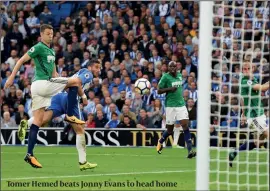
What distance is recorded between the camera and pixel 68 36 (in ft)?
89.2

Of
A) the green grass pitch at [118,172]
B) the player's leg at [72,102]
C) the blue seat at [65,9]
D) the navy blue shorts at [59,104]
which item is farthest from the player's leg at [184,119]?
the blue seat at [65,9]

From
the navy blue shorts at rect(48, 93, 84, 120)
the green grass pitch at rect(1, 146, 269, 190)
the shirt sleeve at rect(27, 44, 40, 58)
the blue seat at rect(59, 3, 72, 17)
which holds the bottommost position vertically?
the green grass pitch at rect(1, 146, 269, 190)

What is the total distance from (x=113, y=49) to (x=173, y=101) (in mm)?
7009

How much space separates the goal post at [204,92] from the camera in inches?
383

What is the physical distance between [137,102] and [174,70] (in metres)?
5.26

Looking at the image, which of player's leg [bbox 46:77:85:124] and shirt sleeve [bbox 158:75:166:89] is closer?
player's leg [bbox 46:77:85:124]

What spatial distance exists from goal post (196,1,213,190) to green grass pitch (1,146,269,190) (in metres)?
1.47

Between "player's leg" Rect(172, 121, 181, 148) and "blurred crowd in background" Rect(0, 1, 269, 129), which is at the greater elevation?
"blurred crowd in background" Rect(0, 1, 269, 129)

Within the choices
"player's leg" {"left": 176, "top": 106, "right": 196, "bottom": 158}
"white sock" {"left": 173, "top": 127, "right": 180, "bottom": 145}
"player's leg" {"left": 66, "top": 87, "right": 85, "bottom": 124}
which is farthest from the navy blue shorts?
"white sock" {"left": 173, "top": 127, "right": 180, "bottom": 145}

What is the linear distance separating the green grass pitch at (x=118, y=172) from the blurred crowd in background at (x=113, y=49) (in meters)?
3.18

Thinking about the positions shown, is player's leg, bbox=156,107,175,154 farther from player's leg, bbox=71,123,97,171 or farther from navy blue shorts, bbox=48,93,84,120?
player's leg, bbox=71,123,97,171

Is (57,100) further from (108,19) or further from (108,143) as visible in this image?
(108,19)

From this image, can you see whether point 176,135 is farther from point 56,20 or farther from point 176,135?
point 56,20

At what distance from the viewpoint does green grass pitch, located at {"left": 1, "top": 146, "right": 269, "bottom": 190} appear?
504 inches
